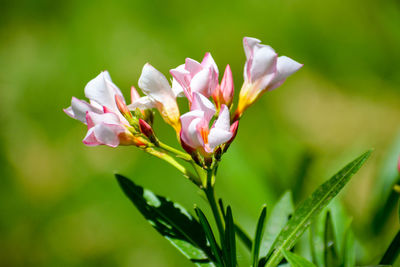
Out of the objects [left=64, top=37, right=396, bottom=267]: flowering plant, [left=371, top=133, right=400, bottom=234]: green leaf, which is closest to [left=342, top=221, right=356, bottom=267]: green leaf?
[left=64, top=37, right=396, bottom=267]: flowering plant

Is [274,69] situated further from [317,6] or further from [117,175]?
[317,6]

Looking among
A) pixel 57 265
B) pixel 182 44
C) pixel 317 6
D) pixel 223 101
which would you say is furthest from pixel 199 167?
pixel 317 6

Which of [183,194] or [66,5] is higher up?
[66,5]

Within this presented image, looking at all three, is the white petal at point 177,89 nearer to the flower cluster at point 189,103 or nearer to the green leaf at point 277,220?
the flower cluster at point 189,103

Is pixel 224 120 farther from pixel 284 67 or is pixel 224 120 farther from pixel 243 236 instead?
pixel 243 236

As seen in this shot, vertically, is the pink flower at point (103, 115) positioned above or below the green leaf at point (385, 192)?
above

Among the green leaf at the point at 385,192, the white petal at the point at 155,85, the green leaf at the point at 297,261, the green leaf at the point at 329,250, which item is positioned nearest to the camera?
the green leaf at the point at 297,261

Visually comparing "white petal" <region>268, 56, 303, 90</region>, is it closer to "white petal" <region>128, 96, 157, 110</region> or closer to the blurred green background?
"white petal" <region>128, 96, 157, 110</region>

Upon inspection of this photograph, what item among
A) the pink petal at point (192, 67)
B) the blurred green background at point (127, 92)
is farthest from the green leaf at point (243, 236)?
the blurred green background at point (127, 92)
